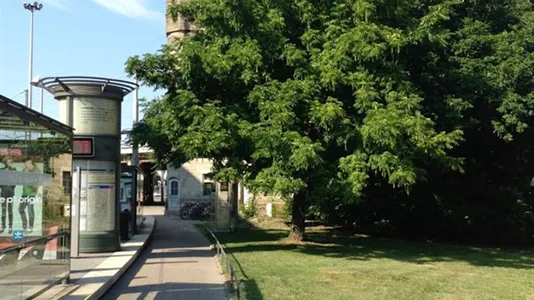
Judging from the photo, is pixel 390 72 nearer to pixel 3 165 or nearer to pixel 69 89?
pixel 69 89

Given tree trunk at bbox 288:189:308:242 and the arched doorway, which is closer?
tree trunk at bbox 288:189:308:242

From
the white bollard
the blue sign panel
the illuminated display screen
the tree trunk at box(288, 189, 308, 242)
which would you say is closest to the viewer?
the blue sign panel

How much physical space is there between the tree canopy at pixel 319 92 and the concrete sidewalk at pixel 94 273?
313 cm

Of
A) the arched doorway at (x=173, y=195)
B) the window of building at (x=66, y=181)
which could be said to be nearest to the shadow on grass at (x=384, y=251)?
the window of building at (x=66, y=181)

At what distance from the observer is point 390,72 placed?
1719cm

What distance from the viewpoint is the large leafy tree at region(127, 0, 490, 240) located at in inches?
609

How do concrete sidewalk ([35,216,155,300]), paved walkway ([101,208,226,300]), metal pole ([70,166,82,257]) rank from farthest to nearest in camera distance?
1. metal pole ([70,166,82,257])
2. paved walkway ([101,208,226,300])
3. concrete sidewalk ([35,216,155,300])

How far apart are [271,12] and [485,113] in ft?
28.7

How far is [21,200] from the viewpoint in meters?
8.32

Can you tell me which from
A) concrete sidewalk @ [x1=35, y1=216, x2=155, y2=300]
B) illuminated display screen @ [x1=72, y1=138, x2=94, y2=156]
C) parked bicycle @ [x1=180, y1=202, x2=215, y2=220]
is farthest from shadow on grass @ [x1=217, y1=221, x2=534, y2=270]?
parked bicycle @ [x1=180, y1=202, x2=215, y2=220]

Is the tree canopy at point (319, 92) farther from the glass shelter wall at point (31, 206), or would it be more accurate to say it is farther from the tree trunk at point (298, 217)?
the glass shelter wall at point (31, 206)

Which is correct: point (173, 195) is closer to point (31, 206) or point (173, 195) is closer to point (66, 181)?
point (66, 181)

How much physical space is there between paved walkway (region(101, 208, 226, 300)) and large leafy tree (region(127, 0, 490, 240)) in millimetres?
2677

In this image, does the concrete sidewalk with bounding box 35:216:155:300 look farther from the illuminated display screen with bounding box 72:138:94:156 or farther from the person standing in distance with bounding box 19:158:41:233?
the illuminated display screen with bounding box 72:138:94:156
